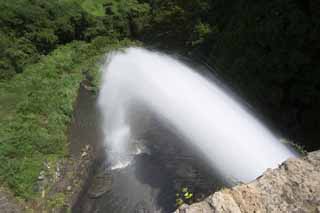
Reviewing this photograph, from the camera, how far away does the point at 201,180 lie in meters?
8.75

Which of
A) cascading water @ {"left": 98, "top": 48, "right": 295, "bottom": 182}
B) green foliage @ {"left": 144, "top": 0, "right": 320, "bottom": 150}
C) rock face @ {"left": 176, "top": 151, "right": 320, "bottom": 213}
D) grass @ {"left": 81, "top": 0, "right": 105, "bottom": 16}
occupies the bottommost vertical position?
grass @ {"left": 81, "top": 0, "right": 105, "bottom": 16}

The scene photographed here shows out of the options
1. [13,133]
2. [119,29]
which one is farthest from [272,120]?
[119,29]

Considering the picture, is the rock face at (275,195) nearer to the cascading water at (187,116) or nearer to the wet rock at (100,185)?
the cascading water at (187,116)

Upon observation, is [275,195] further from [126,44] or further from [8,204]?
[126,44]

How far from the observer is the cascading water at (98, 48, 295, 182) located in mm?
9255

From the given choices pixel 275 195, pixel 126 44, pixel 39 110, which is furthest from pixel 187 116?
pixel 126 44

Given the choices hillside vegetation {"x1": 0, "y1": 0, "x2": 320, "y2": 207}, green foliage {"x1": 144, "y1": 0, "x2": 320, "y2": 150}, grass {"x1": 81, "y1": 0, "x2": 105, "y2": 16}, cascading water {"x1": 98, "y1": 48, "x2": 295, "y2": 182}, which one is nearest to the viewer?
cascading water {"x1": 98, "y1": 48, "x2": 295, "y2": 182}

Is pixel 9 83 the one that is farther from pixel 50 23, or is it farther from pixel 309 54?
pixel 309 54

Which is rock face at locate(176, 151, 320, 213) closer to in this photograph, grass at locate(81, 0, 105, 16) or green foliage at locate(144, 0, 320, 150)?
green foliage at locate(144, 0, 320, 150)

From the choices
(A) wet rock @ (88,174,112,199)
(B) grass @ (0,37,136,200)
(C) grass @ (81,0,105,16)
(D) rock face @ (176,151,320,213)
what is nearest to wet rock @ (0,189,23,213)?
(B) grass @ (0,37,136,200)

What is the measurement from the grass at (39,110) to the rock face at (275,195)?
9903 mm

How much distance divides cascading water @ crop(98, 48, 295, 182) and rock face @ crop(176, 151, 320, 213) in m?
5.26

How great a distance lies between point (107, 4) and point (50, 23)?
17.6 ft

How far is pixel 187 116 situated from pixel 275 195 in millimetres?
8547
